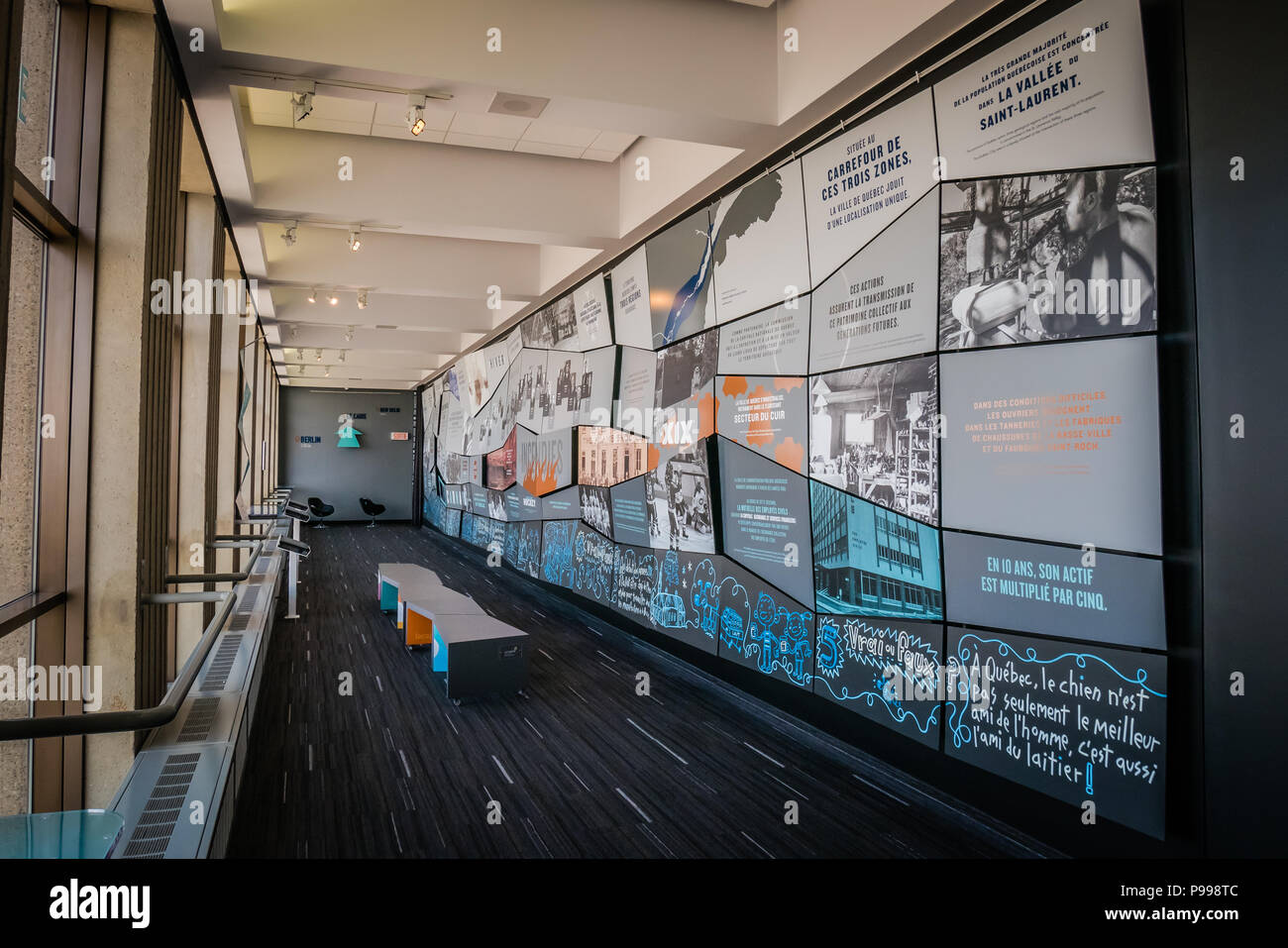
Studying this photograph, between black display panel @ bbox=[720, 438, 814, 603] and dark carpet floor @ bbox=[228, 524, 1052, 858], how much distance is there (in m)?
0.86

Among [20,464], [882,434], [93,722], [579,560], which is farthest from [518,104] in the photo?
[579,560]

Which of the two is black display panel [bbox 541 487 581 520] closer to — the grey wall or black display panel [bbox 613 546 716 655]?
black display panel [bbox 613 546 716 655]

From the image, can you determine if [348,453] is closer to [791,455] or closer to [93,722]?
[791,455]

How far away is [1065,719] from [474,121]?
5.25m

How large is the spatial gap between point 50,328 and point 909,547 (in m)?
3.64

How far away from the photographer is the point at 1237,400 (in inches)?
89.4

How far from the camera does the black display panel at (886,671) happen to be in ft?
11.1

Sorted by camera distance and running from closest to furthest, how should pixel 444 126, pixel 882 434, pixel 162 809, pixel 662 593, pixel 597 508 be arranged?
pixel 162 809 → pixel 882 434 → pixel 444 126 → pixel 662 593 → pixel 597 508

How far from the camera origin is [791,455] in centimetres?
432

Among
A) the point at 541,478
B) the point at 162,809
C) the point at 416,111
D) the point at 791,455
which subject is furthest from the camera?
the point at 541,478

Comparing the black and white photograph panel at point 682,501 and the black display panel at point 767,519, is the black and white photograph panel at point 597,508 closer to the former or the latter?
the black and white photograph panel at point 682,501

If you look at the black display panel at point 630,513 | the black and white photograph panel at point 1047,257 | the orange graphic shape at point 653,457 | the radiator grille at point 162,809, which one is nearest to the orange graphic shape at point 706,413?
the orange graphic shape at point 653,457
